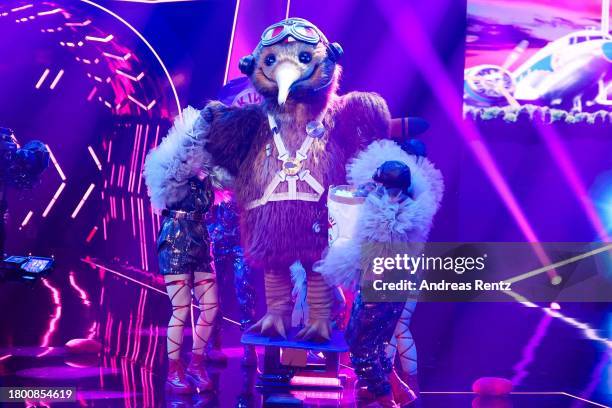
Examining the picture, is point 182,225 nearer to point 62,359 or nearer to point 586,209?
point 62,359

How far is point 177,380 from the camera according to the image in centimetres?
336

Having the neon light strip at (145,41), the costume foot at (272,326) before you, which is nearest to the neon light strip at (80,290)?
the neon light strip at (145,41)

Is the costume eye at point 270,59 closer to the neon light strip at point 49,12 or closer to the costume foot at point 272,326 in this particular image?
the costume foot at point 272,326

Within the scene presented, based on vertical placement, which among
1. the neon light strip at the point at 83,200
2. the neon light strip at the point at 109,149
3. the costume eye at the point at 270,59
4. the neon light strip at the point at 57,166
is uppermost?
the costume eye at the point at 270,59

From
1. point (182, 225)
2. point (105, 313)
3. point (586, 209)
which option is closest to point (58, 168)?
point (105, 313)

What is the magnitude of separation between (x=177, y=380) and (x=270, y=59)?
1.58 meters

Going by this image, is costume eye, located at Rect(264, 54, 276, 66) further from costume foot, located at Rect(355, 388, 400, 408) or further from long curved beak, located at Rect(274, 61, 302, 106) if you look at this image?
costume foot, located at Rect(355, 388, 400, 408)

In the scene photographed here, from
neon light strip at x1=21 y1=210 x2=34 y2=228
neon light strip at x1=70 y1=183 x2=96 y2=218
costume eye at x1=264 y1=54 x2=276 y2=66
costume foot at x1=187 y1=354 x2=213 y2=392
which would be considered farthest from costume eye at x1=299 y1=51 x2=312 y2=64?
neon light strip at x1=21 y1=210 x2=34 y2=228

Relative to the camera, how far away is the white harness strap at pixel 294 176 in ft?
11.4

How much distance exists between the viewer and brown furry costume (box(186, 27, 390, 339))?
3.45 metres

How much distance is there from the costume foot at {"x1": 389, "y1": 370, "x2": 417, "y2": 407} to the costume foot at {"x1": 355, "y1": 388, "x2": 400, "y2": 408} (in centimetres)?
11

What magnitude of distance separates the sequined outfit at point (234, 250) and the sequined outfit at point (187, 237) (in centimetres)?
45

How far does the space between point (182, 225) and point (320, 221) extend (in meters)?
0.65

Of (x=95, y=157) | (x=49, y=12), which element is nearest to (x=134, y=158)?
(x=95, y=157)
